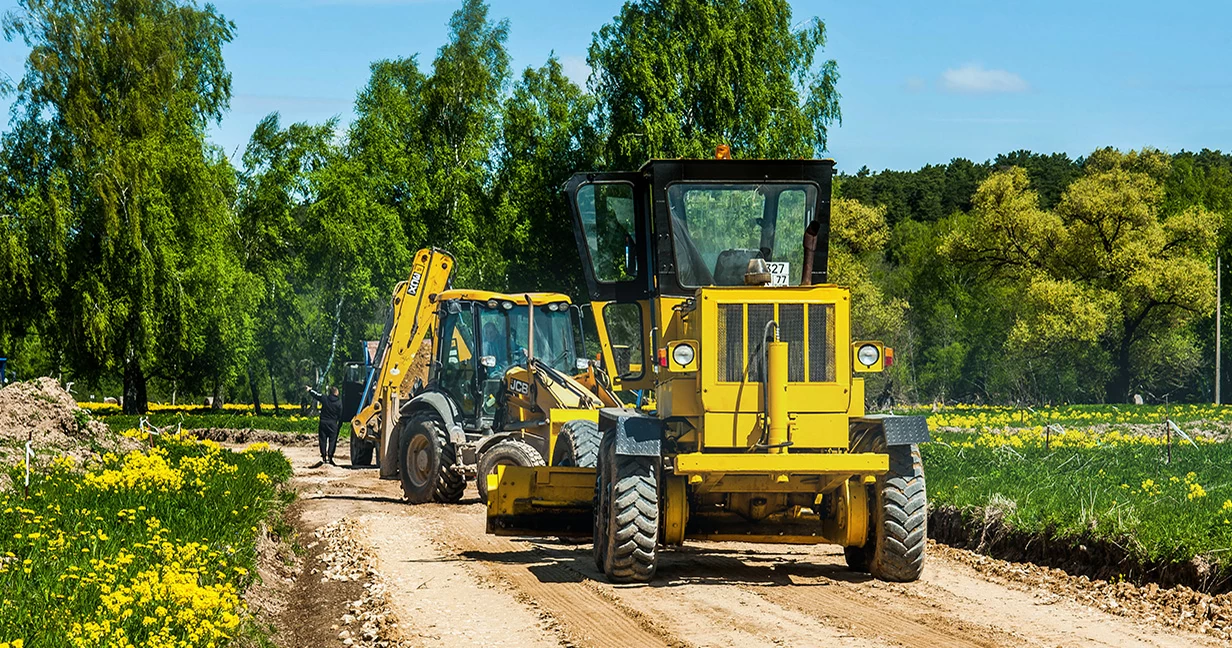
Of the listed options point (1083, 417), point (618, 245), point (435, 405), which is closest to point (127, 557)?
point (618, 245)

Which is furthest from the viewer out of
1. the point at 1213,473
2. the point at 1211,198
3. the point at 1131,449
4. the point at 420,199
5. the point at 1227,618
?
the point at 1211,198

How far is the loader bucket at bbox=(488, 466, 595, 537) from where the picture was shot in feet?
38.7

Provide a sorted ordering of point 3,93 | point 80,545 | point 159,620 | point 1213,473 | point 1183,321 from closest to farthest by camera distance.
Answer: point 159,620
point 80,545
point 1213,473
point 3,93
point 1183,321

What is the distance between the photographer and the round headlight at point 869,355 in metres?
10.5

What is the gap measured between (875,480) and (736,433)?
121 cm

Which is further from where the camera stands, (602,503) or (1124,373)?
(1124,373)

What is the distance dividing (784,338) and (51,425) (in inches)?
540

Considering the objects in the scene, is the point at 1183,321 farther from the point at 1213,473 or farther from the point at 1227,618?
the point at 1227,618

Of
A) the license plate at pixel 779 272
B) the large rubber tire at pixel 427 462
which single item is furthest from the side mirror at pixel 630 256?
the large rubber tire at pixel 427 462

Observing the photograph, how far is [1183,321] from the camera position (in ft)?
192

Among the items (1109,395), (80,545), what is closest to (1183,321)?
(1109,395)

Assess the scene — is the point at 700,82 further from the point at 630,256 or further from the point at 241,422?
the point at 630,256

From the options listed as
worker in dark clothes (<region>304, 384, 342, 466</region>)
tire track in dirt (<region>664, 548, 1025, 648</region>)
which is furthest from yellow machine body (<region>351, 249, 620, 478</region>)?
worker in dark clothes (<region>304, 384, 342, 466</region>)

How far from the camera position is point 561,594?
9977 mm
